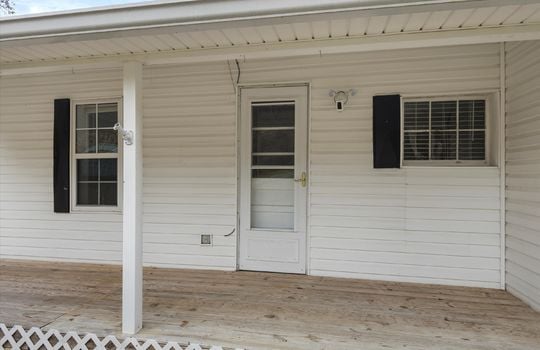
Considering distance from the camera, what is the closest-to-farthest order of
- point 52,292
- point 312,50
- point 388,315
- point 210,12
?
point 210,12 < point 312,50 < point 388,315 < point 52,292

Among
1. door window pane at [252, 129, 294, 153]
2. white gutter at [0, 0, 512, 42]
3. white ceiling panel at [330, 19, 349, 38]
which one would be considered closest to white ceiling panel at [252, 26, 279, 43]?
white gutter at [0, 0, 512, 42]

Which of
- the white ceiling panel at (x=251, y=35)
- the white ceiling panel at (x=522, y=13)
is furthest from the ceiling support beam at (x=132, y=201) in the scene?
the white ceiling panel at (x=522, y=13)

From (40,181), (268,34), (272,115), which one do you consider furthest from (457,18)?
(40,181)

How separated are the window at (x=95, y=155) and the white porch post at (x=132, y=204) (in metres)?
2.06

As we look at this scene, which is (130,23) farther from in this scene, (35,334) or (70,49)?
(35,334)

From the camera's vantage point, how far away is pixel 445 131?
3773 mm

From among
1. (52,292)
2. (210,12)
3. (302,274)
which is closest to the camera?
(210,12)

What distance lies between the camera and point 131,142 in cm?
263

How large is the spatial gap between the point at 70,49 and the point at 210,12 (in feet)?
3.83

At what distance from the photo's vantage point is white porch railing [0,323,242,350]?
2.39m

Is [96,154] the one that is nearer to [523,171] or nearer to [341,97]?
[341,97]

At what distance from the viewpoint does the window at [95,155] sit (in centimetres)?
459

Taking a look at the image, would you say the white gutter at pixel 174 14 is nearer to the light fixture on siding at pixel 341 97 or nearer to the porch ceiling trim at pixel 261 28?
the porch ceiling trim at pixel 261 28

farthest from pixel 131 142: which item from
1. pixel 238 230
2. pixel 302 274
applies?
pixel 302 274
